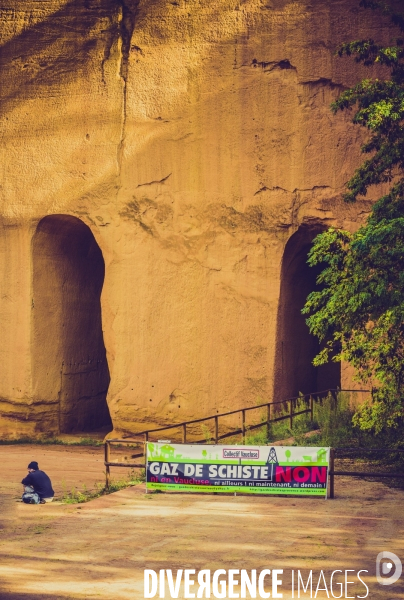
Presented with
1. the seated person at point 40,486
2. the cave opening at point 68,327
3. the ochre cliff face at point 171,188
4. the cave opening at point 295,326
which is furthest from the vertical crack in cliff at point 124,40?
the seated person at point 40,486

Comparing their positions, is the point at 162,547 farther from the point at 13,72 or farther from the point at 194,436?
the point at 13,72

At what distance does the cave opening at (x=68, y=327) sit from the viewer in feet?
68.5

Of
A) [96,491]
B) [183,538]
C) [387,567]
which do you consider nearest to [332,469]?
[183,538]

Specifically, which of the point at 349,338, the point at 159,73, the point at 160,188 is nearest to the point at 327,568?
the point at 349,338

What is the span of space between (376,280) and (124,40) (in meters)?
10.5

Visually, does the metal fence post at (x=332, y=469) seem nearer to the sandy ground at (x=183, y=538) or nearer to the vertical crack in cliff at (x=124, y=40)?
the sandy ground at (x=183, y=538)

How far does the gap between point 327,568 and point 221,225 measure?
11.4 m

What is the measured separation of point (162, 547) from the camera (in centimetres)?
952

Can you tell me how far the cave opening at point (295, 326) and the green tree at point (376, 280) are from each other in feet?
18.1

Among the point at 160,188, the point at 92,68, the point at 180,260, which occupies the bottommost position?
the point at 180,260

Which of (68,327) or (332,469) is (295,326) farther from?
(332,469)

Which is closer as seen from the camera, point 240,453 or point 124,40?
point 240,453

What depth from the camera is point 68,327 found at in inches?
852

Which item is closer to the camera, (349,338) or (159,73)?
(349,338)
